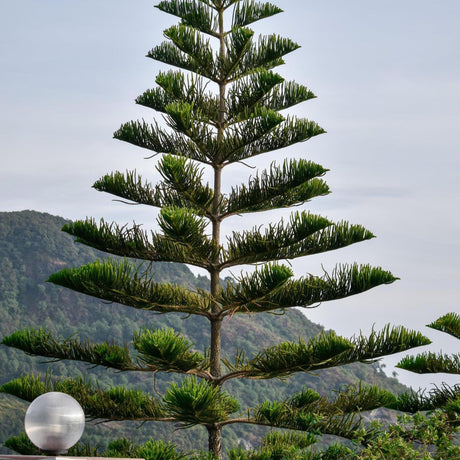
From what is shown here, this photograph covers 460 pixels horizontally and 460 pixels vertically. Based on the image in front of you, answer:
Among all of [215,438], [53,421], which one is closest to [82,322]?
[215,438]

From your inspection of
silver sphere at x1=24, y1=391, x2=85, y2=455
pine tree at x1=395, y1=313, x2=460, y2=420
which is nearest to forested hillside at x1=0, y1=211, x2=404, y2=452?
pine tree at x1=395, y1=313, x2=460, y2=420

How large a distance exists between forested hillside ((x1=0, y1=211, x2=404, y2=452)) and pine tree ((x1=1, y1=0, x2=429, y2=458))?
15.3 metres

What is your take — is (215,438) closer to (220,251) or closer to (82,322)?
(220,251)

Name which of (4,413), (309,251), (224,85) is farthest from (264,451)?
(4,413)

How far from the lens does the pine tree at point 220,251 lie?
201 inches

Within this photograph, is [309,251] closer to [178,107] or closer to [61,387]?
[178,107]

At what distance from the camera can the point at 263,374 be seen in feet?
17.7

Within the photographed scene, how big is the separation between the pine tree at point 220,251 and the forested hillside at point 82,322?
1534 centimetres

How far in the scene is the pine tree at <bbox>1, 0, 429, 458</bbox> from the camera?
511 centimetres

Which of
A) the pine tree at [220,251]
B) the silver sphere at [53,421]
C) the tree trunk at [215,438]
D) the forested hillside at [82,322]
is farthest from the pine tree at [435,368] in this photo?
the forested hillside at [82,322]

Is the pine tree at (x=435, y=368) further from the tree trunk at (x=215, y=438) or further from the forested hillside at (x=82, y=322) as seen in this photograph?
the forested hillside at (x=82, y=322)

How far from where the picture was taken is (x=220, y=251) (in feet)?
17.6

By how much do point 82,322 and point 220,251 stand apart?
26666mm

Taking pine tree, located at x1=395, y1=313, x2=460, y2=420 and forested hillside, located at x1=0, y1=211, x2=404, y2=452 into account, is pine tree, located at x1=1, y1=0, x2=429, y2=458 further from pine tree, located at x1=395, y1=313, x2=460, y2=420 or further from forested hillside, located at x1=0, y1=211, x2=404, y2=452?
forested hillside, located at x1=0, y1=211, x2=404, y2=452
